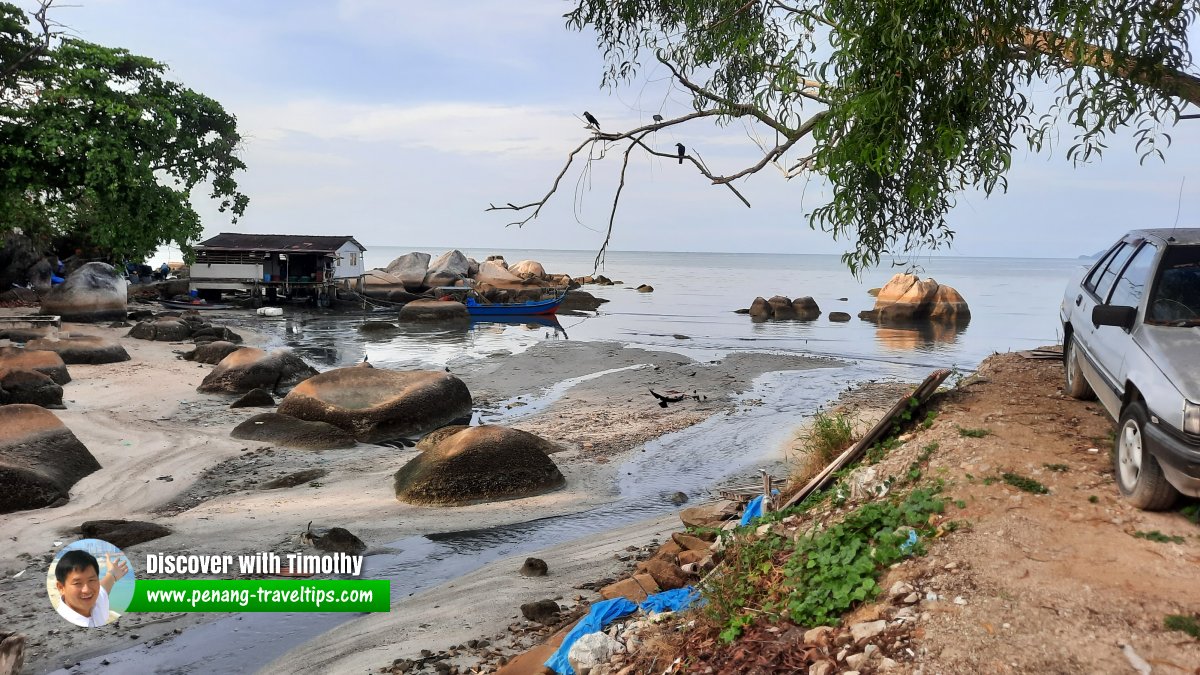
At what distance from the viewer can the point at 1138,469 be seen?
532cm

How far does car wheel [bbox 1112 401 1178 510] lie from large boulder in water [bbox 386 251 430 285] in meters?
54.8

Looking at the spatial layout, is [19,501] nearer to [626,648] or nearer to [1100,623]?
[626,648]

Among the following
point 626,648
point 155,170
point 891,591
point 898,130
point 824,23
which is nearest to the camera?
point 891,591

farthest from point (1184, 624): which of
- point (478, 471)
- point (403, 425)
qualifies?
point (403, 425)

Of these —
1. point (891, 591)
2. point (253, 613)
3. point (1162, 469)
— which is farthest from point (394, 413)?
point (1162, 469)

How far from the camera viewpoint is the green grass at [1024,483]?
5777mm

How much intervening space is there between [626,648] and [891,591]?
1781mm

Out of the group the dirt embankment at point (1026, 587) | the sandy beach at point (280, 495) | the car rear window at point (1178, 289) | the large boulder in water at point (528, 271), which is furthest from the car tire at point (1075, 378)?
the large boulder in water at point (528, 271)

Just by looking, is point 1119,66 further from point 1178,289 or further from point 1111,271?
point 1178,289

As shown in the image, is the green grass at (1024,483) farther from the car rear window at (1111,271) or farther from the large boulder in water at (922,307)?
the large boulder in water at (922,307)

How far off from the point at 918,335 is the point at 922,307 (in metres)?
7.14

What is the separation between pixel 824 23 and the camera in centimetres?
896

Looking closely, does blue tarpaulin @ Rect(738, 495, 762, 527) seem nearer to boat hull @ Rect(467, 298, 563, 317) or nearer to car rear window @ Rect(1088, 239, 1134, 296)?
car rear window @ Rect(1088, 239, 1134, 296)

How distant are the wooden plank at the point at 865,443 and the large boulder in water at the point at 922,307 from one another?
39.1 m
